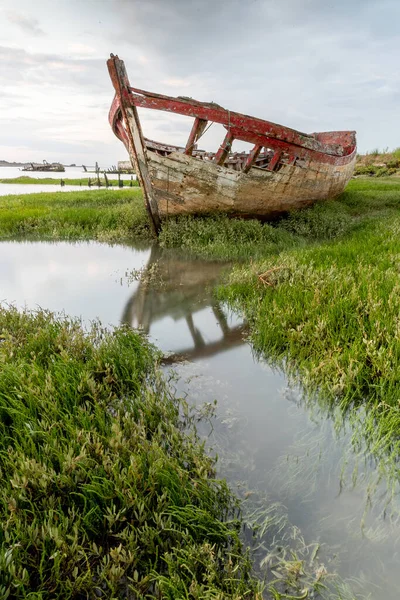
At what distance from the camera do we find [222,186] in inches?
384

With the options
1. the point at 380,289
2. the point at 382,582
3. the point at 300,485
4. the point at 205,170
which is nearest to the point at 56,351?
the point at 300,485

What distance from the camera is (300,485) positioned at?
2.50 m

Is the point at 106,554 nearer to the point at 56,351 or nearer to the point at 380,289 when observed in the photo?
the point at 56,351

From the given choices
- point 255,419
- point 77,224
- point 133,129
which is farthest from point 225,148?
point 255,419

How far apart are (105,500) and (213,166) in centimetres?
846

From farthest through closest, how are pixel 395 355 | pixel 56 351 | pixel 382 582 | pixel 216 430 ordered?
pixel 56 351 < pixel 395 355 < pixel 216 430 < pixel 382 582

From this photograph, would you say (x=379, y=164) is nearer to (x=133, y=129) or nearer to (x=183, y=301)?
(x=133, y=129)

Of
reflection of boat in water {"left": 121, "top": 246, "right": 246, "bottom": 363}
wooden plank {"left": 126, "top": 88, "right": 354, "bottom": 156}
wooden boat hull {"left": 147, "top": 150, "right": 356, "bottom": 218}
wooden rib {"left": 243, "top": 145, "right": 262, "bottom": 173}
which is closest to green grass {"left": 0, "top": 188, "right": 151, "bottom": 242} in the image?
wooden boat hull {"left": 147, "top": 150, "right": 356, "bottom": 218}

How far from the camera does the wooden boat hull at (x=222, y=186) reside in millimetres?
9398

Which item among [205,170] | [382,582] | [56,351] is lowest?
[382,582]

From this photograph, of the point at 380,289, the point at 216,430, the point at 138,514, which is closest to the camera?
the point at 138,514

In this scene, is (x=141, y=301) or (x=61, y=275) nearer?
(x=141, y=301)

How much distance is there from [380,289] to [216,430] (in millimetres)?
2989

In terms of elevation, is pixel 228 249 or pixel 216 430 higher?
pixel 228 249
